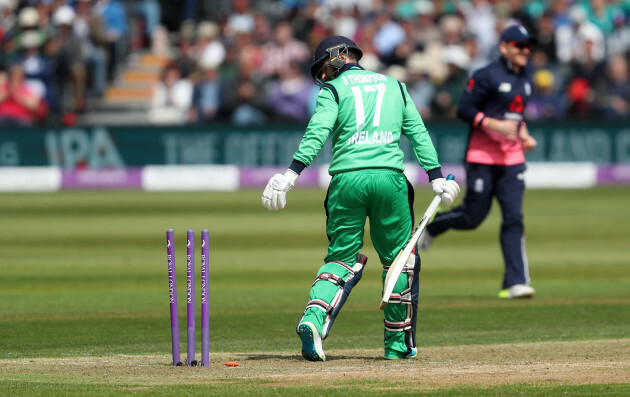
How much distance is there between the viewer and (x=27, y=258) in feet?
46.0

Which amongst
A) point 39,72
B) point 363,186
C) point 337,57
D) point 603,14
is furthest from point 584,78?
point 363,186

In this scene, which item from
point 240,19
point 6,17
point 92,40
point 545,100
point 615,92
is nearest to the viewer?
point 615,92

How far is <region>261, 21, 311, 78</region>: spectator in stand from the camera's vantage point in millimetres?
24750

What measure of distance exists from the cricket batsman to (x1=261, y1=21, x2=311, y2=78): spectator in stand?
1738 cm

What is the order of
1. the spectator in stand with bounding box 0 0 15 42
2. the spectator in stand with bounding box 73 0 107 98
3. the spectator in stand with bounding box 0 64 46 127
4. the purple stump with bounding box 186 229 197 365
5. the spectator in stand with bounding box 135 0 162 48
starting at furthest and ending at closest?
the spectator in stand with bounding box 135 0 162 48 < the spectator in stand with bounding box 0 0 15 42 < the spectator in stand with bounding box 73 0 107 98 < the spectator in stand with bounding box 0 64 46 127 < the purple stump with bounding box 186 229 197 365

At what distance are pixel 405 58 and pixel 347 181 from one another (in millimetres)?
17397

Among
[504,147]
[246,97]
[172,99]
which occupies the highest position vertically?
[504,147]

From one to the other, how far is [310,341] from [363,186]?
93cm

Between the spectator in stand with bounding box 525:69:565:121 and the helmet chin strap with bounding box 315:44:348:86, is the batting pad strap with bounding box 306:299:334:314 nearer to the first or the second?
the helmet chin strap with bounding box 315:44:348:86

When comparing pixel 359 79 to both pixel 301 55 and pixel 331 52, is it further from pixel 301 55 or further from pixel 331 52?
pixel 301 55

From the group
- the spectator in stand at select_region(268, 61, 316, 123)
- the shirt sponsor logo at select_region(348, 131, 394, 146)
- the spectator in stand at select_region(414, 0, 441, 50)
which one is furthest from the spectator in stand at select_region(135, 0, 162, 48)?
the shirt sponsor logo at select_region(348, 131, 394, 146)

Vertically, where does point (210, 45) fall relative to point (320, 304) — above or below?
above

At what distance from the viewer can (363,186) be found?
23.3 ft

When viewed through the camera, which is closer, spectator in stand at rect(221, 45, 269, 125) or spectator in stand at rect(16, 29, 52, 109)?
spectator in stand at rect(221, 45, 269, 125)
